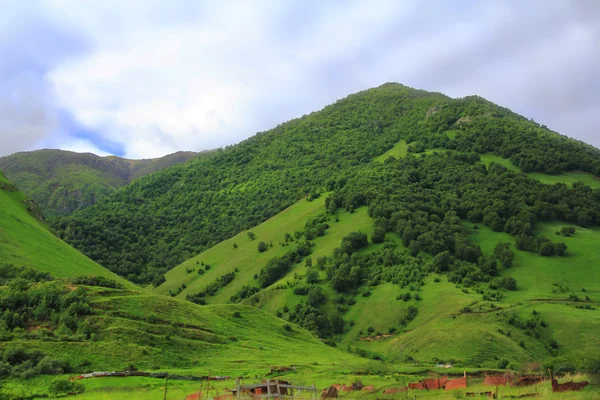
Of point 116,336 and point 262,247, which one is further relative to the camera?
point 262,247

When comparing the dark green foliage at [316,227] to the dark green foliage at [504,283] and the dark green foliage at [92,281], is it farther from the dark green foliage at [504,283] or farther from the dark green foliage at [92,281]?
the dark green foliage at [92,281]

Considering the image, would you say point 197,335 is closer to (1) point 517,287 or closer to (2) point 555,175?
(1) point 517,287

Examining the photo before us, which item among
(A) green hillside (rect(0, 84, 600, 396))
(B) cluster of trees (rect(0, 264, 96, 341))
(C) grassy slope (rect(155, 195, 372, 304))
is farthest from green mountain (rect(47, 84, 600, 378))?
(B) cluster of trees (rect(0, 264, 96, 341))

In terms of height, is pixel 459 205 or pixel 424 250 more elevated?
pixel 459 205

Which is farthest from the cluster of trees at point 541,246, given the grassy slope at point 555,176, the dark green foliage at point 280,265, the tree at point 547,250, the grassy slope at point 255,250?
the dark green foliage at point 280,265

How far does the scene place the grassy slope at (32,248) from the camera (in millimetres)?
76438

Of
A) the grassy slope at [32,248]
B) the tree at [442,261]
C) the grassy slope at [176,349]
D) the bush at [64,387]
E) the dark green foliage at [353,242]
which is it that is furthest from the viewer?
the dark green foliage at [353,242]

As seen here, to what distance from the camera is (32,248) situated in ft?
273

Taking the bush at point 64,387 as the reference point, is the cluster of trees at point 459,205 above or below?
above

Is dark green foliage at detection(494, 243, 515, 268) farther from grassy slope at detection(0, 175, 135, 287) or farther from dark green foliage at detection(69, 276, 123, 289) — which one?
grassy slope at detection(0, 175, 135, 287)

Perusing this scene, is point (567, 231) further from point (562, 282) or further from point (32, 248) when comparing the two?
point (32, 248)

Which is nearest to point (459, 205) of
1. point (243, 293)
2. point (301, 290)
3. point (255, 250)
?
point (301, 290)

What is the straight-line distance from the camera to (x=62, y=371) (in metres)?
41.4

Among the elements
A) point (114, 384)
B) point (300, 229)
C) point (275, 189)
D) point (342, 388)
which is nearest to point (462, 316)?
point (342, 388)
